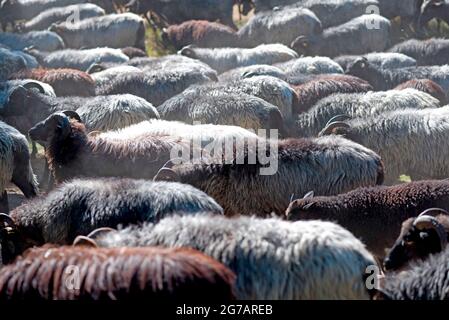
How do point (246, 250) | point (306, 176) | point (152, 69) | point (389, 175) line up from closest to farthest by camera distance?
point (246, 250) < point (306, 176) < point (389, 175) < point (152, 69)

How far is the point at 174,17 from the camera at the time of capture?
2180 cm

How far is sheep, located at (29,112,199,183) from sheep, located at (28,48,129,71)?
6.78 meters

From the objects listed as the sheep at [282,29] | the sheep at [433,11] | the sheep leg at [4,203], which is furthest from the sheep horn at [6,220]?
the sheep at [433,11]

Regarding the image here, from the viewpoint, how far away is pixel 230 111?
10766 millimetres

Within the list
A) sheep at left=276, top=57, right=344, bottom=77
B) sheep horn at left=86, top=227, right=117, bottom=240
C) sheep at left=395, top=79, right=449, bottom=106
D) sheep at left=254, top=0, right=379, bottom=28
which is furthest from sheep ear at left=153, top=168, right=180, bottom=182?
sheep at left=254, top=0, right=379, bottom=28

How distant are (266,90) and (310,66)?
2993 millimetres

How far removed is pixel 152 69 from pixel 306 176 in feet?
20.1

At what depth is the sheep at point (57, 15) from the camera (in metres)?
21.1

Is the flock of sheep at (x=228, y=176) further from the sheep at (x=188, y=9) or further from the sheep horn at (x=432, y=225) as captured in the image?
the sheep at (x=188, y=9)

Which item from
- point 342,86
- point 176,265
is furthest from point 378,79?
point 176,265

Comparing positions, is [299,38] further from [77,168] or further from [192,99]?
[77,168]

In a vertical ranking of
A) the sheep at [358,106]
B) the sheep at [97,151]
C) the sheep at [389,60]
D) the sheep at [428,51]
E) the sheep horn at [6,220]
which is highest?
the sheep at [428,51]

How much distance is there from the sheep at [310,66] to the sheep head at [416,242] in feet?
25.8

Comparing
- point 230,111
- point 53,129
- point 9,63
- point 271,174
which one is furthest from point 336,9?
point 271,174
